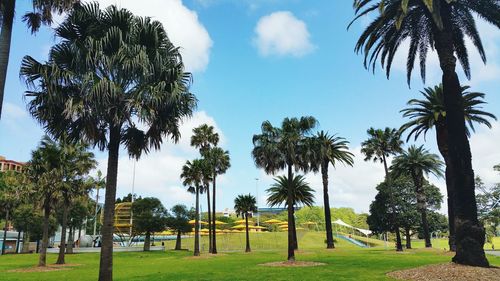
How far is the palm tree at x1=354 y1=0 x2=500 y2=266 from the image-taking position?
16.3 metres

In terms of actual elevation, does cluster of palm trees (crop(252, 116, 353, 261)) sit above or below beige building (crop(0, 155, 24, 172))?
below

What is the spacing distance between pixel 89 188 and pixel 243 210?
29.1 meters

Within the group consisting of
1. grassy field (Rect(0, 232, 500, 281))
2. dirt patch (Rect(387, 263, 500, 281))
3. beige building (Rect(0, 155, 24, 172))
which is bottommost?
grassy field (Rect(0, 232, 500, 281))

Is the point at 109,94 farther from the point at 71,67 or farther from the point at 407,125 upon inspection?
the point at 407,125

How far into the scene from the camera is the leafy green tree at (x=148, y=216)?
64.8 metres

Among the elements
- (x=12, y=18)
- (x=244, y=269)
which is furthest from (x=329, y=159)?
(x=12, y=18)

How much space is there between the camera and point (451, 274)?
48.4 feet

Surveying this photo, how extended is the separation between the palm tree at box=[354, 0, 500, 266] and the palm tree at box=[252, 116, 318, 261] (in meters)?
10.0

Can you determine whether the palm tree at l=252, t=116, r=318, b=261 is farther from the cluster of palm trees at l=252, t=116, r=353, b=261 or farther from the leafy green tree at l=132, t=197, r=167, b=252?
the leafy green tree at l=132, t=197, r=167, b=252

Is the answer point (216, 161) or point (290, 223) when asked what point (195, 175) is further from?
point (290, 223)

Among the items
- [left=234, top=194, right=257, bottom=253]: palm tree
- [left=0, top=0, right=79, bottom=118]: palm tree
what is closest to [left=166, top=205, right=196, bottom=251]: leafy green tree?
[left=234, top=194, right=257, bottom=253]: palm tree

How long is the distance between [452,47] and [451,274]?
35.7 ft

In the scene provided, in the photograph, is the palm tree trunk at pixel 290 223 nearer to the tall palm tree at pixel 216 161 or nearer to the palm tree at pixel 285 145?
the palm tree at pixel 285 145

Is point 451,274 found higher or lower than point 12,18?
lower
